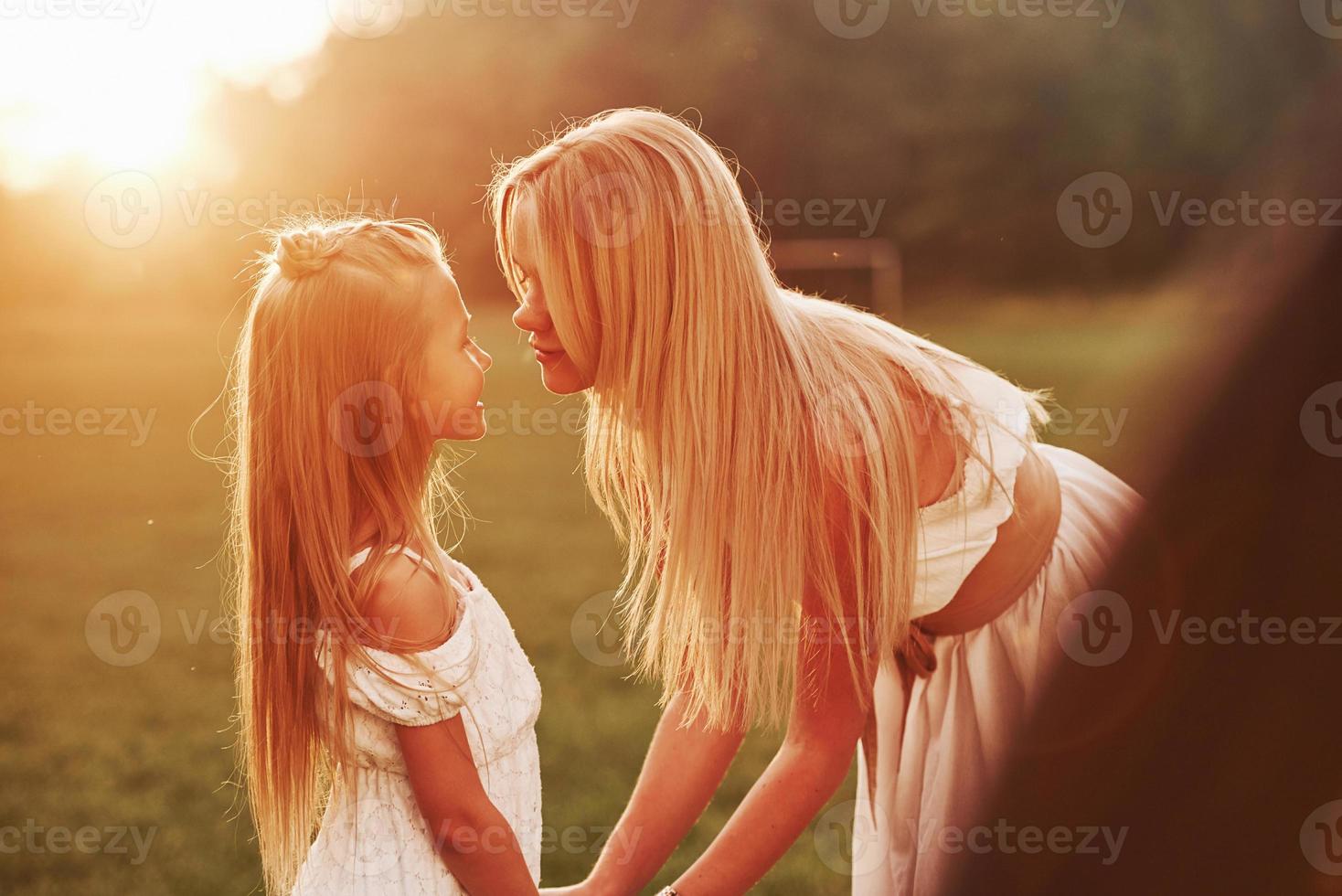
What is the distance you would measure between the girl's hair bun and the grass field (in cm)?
133

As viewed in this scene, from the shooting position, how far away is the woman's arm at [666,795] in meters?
2.59

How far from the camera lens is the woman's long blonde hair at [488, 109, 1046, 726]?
2.27 meters

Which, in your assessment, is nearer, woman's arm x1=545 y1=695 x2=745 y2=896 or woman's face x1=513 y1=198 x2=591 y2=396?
woman's face x1=513 y1=198 x2=591 y2=396

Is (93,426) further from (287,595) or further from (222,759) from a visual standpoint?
(287,595)

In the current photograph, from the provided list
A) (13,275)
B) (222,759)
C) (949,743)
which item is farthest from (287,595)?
(13,275)

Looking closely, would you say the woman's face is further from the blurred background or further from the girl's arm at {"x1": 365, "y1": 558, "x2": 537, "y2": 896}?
the blurred background

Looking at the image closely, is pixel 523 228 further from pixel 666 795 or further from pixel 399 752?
pixel 666 795

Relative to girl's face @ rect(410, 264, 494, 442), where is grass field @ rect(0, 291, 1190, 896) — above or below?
below

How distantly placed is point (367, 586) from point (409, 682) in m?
0.18

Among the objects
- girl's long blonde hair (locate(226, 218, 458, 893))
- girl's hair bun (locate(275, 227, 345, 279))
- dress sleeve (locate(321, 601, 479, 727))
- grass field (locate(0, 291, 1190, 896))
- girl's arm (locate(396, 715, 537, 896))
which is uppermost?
girl's hair bun (locate(275, 227, 345, 279))

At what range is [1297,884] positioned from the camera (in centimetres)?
144

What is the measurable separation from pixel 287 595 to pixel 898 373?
1.20m

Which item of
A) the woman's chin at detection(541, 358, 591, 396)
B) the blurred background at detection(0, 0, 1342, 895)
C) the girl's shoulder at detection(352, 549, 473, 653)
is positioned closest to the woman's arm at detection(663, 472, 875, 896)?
the woman's chin at detection(541, 358, 591, 396)

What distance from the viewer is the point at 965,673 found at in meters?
2.69
